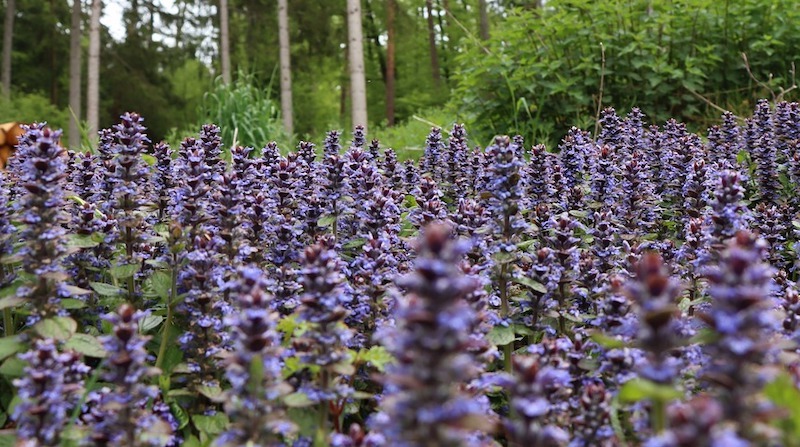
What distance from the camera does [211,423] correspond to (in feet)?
7.34

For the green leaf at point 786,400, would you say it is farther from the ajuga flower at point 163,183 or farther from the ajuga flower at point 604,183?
the ajuga flower at point 163,183

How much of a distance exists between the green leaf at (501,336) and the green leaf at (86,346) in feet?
4.43

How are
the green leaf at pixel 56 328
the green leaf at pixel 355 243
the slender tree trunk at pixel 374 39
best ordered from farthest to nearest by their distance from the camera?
the slender tree trunk at pixel 374 39
the green leaf at pixel 355 243
the green leaf at pixel 56 328

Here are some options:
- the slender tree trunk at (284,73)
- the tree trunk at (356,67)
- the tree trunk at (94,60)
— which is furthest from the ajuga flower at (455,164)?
the slender tree trunk at (284,73)

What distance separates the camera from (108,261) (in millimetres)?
2889

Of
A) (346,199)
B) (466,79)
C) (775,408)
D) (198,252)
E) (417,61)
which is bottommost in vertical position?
(775,408)

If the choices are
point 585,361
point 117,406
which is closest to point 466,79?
point 585,361

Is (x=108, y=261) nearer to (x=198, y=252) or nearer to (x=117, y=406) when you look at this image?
(x=198, y=252)

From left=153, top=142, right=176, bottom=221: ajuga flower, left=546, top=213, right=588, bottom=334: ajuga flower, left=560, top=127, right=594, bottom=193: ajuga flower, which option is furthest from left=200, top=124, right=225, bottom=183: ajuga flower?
left=560, top=127, right=594, bottom=193: ajuga flower

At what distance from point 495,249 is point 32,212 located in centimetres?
172

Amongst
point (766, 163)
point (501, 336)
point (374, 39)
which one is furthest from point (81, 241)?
point (374, 39)

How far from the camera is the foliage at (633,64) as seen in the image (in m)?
7.81

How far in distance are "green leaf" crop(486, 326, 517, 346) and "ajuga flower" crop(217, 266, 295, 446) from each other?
0.97 meters

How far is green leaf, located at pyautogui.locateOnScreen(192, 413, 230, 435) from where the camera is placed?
221 cm
